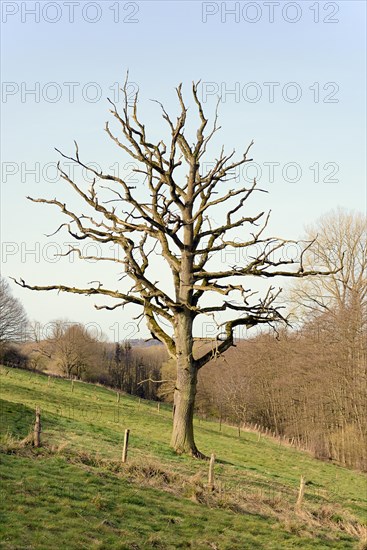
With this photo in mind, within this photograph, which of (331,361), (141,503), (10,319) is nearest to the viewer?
(141,503)

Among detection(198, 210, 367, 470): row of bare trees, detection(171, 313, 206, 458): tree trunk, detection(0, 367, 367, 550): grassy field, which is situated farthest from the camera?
detection(198, 210, 367, 470): row of bare trees

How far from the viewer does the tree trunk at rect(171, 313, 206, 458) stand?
22.9 metres

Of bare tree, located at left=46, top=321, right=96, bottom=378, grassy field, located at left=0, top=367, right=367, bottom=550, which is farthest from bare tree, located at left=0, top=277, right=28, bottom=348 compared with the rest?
grassy field, located at left=0, top=367, right=367, bottom=550

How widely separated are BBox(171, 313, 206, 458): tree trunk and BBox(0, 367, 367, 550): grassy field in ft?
2.51

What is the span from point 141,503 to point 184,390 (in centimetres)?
849

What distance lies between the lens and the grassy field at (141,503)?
12047mm

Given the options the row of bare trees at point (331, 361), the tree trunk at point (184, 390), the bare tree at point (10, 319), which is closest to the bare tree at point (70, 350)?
the bare tree at point (10, 319)

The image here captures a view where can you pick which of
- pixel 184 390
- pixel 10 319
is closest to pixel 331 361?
pixel 184 390

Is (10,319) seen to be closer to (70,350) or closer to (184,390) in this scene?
(70,350)

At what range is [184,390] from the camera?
75.2 ft

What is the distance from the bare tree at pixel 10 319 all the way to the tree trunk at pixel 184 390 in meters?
52.9

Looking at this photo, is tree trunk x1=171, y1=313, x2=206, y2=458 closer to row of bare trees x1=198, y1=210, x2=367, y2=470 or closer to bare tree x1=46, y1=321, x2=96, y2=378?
row of bare trees x1=198, y1=210, x2=367, y2=470

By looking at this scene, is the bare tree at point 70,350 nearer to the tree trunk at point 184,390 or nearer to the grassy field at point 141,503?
the grassy field at point 141,503

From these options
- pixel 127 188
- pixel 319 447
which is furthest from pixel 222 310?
pixel 319 447
